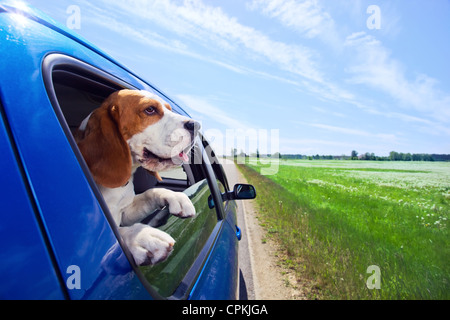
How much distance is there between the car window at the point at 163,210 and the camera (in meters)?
1.08

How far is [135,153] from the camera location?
1624mm

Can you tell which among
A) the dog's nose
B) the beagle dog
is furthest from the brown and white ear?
the dog's nose

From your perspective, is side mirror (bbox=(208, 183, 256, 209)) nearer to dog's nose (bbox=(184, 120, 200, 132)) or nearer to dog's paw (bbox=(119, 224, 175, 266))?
dog's nose (bbox=(184, 120, 200, 132))

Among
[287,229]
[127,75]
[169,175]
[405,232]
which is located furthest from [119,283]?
[405,232]

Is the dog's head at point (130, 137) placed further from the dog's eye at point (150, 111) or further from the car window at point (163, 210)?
the car window at point (163, 210)

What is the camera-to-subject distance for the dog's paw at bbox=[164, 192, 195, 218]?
157 centimetres

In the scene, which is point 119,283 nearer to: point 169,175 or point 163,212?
point 163,212

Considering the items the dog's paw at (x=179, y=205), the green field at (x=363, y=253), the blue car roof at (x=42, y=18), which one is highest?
the blue car roof at (x=42, y=18)

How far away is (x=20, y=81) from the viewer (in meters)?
0.76

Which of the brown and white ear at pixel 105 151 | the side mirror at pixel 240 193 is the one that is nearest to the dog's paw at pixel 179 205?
the brown and white ear at pixel 105 151

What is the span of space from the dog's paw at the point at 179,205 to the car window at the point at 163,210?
0.04m

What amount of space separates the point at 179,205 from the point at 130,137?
1.54 ft

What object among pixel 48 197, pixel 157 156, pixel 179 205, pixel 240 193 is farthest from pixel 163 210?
pixel 240 193
